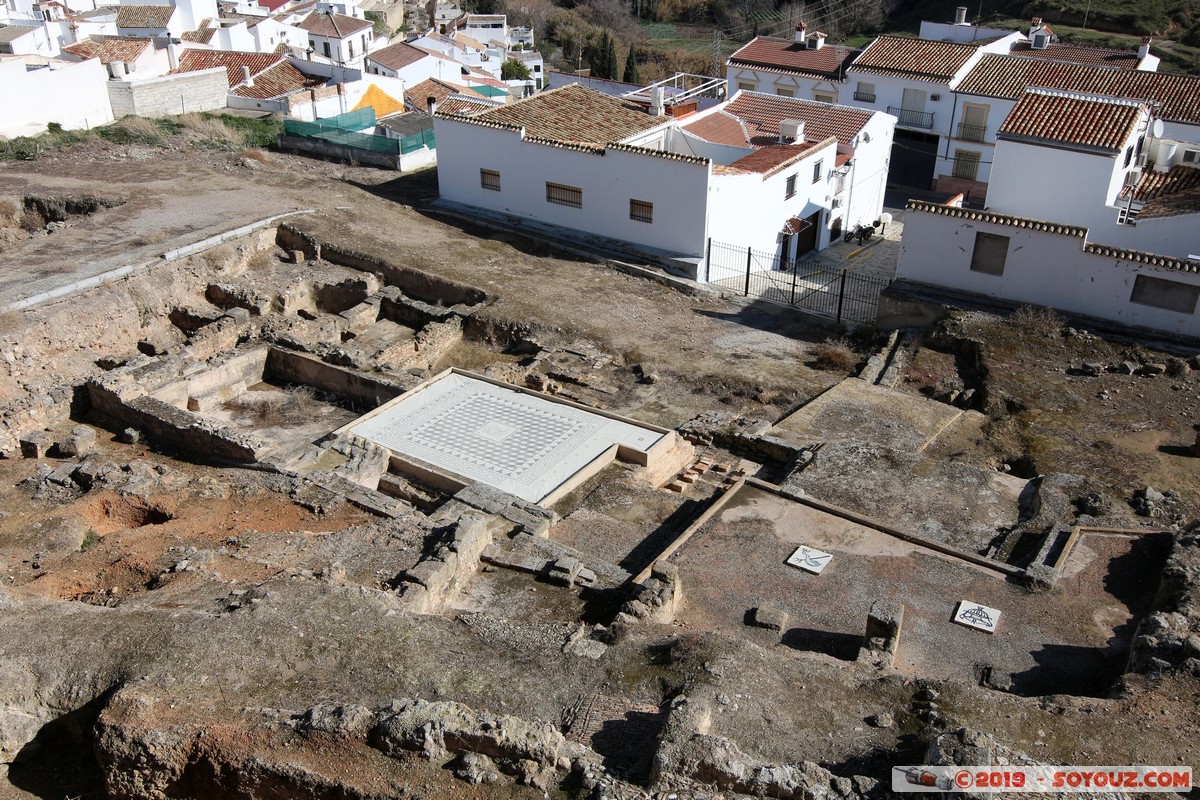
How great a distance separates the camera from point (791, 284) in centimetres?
2597

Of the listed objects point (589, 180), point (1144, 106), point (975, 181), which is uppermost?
point (1144, 106)

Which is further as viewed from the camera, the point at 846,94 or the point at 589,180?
the point at 846,94

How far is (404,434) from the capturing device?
669 inches

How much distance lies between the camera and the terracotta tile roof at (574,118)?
27625 millimetres

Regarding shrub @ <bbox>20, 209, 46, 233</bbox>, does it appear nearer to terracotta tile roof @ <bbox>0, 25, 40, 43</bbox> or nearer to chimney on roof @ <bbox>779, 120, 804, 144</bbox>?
terracotta tile roof @ <bbox>0, 25, 40, 43</bbox>

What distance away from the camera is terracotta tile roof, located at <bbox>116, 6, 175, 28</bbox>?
47.6m

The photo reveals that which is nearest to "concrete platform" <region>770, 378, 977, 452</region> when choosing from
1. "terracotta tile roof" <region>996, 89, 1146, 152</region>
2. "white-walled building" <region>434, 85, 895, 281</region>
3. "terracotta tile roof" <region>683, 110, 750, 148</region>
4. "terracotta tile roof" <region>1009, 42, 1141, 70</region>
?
"white-walled building" <region>434, 85, 895, 281</region>

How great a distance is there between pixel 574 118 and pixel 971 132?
15890 mm

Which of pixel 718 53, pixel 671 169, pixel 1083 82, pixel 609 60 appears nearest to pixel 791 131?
Result: pixel 671 169

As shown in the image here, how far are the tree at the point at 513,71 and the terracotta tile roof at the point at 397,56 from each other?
9.55 metres

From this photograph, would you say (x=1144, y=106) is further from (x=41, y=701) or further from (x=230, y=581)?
(x=41, y=701)

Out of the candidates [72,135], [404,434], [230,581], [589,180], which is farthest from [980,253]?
[72,135]

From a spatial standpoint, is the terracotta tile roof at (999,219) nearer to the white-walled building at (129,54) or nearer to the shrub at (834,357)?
the shrub at (834,357)

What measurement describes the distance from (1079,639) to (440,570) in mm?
7835
